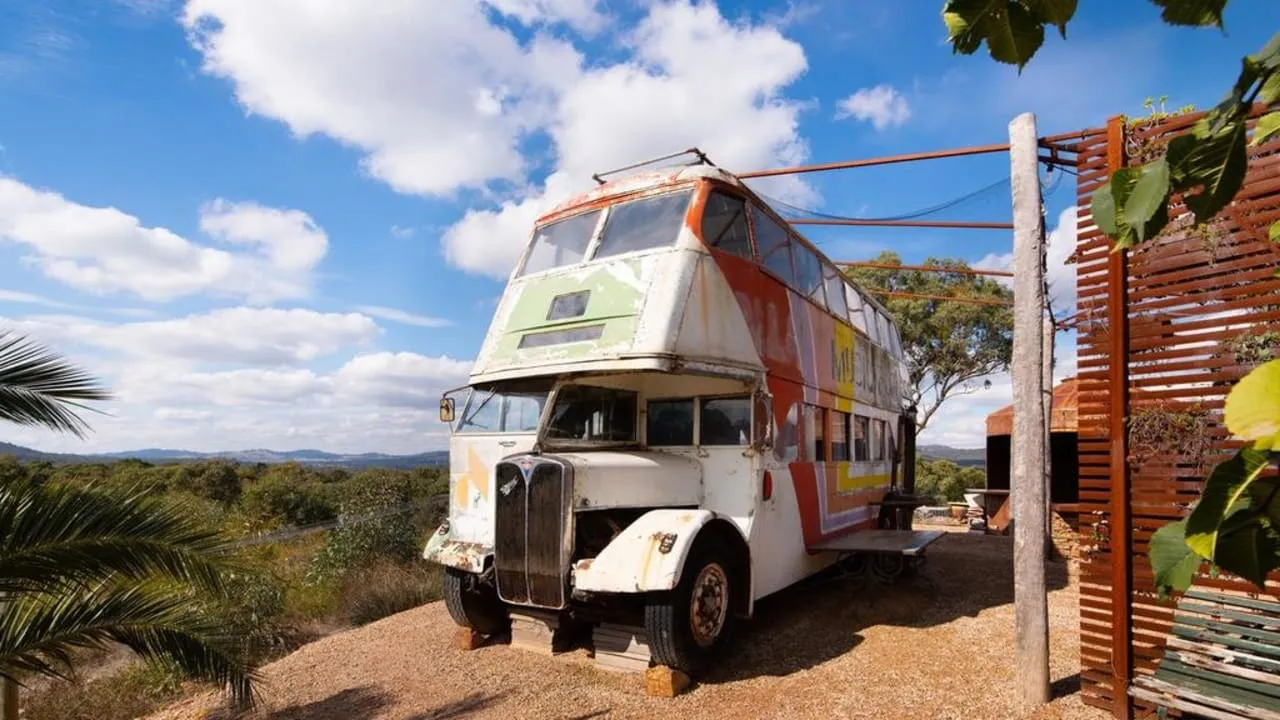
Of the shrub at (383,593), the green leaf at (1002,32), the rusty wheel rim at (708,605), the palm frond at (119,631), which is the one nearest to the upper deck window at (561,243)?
the rusty wheel rim at (708,605)

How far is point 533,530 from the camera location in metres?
6.56

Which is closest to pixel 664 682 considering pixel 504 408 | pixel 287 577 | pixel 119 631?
pixel 504 408

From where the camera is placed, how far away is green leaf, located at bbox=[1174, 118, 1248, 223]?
1.12 metres

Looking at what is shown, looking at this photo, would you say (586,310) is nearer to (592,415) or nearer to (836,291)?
(592,415)

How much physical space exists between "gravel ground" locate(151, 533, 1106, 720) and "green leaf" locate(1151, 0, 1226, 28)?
5.53 metres

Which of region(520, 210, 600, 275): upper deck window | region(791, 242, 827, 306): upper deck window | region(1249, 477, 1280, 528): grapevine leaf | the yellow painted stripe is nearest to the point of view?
region(1249, 477, 1280, 528): grapevine leaf

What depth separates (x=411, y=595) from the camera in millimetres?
10477

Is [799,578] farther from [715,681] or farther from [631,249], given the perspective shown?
[631,249]

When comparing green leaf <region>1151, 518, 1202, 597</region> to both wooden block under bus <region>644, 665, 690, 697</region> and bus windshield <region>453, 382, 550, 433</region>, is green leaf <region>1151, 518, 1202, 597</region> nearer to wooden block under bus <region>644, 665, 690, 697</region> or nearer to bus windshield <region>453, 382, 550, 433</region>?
wooden block under bus <region>644, 665, 690, 697</region>

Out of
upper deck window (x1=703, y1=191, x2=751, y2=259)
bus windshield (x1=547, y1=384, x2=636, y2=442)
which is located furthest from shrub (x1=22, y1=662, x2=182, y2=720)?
upper deck window (x1=703, y1=191, x2=751, y2=259)

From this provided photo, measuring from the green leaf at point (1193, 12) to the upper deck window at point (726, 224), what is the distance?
19.6ft

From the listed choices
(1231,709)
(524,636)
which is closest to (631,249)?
Answer: (524,636)

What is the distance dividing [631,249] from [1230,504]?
6588mm

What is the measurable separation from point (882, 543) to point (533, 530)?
14.1ft
